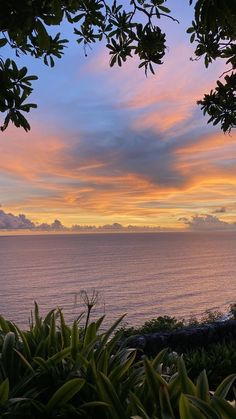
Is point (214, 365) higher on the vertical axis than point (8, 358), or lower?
lower

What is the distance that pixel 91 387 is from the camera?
307cm

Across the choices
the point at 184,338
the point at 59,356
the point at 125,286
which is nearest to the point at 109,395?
the point at 59,356

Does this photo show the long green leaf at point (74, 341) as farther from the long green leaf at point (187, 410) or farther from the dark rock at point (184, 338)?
the dark rock at point (184, 338)

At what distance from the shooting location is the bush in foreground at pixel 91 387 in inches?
100

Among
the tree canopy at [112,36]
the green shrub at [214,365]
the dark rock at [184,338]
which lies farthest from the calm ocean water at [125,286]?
the tree canopy at [112,36]

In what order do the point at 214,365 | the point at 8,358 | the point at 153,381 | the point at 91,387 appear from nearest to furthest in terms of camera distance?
the point at 153,381 → the point at 91,387 → the point at 8,358 → the point at 214,365

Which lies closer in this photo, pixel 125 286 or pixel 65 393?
pixel 65 393

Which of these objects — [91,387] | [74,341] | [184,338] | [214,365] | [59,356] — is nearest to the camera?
[91,387]

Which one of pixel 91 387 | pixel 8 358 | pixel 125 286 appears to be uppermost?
pixel 8 358

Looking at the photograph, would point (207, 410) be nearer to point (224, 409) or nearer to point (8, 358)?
point (224, 409)

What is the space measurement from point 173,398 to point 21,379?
1100 mm

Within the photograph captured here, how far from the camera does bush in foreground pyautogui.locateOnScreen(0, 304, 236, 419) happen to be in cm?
254

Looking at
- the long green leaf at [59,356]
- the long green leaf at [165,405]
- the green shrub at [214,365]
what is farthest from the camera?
the green shrub at [214,365]

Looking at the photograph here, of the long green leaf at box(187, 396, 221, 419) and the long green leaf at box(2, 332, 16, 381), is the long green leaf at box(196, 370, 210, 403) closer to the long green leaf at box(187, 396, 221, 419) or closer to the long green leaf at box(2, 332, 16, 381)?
the long green leaf at box(187, 396, 221, 419)
